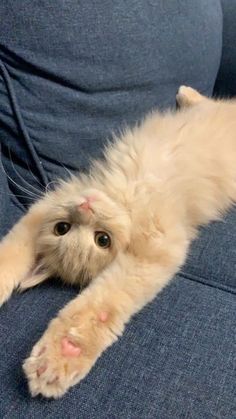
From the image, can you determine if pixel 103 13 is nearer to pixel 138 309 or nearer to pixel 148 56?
pixel 148 56

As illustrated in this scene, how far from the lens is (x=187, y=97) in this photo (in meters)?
1.56

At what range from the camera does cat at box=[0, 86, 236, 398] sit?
0.92 meters

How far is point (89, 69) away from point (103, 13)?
0.16m

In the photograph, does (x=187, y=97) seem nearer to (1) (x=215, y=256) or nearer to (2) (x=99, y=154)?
(2) (x=99, y=154)

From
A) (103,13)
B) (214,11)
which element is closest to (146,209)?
(103,13)

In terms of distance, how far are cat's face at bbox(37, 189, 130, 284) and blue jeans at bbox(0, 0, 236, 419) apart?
6 centimetres

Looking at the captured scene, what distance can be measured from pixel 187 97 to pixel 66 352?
3.22 ft

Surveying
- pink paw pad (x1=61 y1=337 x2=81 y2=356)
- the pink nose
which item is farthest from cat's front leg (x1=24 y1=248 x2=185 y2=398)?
the pink nose

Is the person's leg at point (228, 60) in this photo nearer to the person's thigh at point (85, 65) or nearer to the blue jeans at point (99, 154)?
the blue jeans at point (99, 154)

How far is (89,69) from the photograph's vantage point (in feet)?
4.19

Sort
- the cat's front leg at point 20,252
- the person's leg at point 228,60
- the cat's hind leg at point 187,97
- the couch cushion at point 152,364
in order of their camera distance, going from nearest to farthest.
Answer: the couch cushion at point 152,364 < the cat's front leg at point 20,252 < the cat's hind leg at point 187,97 < the person's leg at point 228,60

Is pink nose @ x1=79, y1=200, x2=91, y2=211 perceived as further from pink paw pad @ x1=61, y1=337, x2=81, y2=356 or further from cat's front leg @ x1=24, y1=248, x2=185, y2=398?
pink paw pad @ x1=61, y1=337, x2=81, y2=356

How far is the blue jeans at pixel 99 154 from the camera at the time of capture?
0.87 meters

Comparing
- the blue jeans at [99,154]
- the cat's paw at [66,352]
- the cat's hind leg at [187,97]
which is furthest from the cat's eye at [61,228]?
the cat's hind leg at [187,97]
